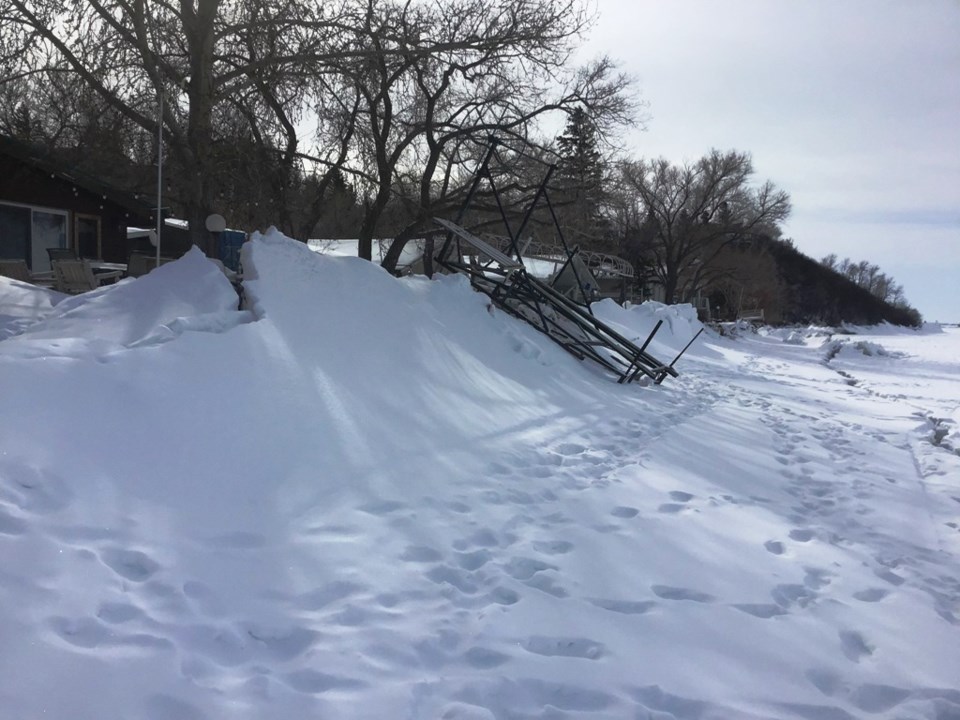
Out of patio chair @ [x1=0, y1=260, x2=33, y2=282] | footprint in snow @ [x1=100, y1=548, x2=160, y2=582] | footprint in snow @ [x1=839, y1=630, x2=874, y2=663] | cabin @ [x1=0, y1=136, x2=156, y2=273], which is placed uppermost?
cabin @ [x1=0, y1=136, x2=156, y2=273]

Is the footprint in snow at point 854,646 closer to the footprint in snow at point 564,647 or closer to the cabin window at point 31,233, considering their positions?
the footprint in snow at point 564,647

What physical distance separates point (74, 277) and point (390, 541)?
873cm

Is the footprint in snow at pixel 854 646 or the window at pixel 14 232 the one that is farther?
the window at pixel 14 232

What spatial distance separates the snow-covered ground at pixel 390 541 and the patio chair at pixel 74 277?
291 cm

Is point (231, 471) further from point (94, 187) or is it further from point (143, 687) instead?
point (94, 187)

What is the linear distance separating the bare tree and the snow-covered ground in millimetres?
42419

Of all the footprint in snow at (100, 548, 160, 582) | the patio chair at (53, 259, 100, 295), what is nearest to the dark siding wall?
the patio chair at (53, 259, 100, 295)

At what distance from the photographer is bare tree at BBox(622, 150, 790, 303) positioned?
4834 centimetres

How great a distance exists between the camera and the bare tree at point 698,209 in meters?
48.3

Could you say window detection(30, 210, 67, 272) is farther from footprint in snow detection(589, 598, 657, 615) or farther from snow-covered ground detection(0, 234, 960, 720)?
footprint in snow detection(589, 598, 657, 615)

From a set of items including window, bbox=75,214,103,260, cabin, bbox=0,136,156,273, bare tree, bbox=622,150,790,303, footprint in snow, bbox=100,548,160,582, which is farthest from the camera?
bare tree, bbox=622,150,790,303

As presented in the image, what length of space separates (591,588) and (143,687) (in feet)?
6.78

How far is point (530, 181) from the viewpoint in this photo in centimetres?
1783

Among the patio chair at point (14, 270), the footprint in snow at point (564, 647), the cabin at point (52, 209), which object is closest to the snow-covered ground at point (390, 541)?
the footprint in snow at point (564, 647)
